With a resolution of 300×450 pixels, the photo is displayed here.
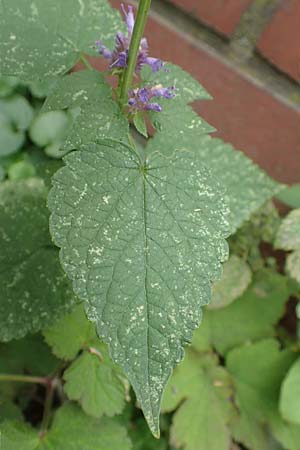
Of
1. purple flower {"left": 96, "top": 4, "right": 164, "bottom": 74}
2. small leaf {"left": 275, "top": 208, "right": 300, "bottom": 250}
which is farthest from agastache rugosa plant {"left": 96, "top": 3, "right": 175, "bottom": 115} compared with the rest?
small leaf {"left": 275, "top": 208, "right": 300, "bottom": 250}

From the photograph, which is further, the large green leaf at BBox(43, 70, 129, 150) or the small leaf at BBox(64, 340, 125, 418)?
the small leaf at BBox(64, 340, 125, 418)

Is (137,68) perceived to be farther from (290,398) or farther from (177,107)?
(290,398)

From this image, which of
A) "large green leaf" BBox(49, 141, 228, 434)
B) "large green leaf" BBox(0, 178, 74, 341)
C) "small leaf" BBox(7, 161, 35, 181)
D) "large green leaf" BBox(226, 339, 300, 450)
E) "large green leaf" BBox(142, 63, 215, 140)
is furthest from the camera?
"small leaf" BBox(7, 161, 35, 181)

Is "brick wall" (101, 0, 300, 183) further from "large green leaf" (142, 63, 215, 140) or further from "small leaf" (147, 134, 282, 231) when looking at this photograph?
"large green leaf" (142, 63, 215, 140)

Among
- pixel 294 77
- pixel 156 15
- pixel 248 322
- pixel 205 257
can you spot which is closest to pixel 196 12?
pixel 156 15

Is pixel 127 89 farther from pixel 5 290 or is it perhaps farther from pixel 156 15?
pixel 156 15

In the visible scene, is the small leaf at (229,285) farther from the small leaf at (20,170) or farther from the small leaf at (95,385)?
the small leaf at (20,170)
